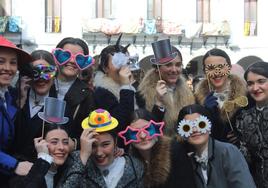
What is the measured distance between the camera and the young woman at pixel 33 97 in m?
3.19

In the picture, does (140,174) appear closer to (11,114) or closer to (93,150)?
(93,150)

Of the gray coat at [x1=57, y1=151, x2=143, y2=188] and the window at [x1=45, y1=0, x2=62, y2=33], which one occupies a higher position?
the window at [x1=45, y1=0, x2=62, y2=33]

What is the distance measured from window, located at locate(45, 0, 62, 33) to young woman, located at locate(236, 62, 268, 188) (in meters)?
17.2

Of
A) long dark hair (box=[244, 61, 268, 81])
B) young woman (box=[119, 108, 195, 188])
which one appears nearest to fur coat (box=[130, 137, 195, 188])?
young woman (box=[119, 108, 195, 188])

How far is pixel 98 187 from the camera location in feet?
9.63

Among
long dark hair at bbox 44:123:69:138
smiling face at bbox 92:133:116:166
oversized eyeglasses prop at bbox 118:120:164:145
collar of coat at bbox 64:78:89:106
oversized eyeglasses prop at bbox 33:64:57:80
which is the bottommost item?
smiling face at bbox 92:133:116:166

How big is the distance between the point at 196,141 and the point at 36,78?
1289 mm

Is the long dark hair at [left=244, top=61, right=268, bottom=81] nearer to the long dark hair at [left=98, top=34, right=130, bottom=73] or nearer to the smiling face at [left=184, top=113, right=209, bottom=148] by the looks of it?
the smiling face at [left=184, top=113, right=209, bottom=148]

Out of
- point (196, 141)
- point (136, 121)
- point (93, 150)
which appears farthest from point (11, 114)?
point (196, 141)

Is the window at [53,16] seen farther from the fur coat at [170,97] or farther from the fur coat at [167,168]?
the fur coat at [167,168]

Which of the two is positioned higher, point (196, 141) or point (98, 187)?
point (196, 141)

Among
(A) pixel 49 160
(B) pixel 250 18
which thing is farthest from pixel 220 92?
(B) pixel 250 18

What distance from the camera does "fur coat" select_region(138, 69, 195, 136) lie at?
3.70 meters

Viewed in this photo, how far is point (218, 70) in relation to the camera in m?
3.86
